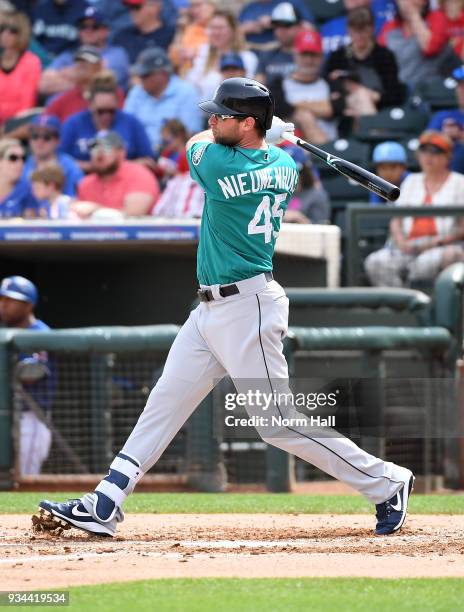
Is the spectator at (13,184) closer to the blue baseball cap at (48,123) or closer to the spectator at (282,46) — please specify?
the blue baseball cap at (48,123)

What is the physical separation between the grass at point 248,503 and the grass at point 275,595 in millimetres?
2229

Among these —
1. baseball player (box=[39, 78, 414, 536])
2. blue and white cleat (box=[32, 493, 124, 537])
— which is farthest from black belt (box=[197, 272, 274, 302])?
blue and white cleat (box=[32, 493, 124, 537])

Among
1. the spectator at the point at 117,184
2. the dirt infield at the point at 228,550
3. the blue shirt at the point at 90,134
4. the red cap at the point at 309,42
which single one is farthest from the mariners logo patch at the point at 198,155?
the red cap at the point at 309,42

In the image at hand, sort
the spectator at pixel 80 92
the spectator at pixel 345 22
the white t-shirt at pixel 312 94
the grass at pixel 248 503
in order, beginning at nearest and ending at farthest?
the grass at pixel 248 503 < the white t-shirt at pixel 312 94 < the spectator at pixel 345 22 < the spectator at pixel 80 92

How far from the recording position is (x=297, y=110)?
37.8 feet

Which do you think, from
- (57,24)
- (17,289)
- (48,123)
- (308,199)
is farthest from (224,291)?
(57,24)

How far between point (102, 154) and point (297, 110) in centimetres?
226

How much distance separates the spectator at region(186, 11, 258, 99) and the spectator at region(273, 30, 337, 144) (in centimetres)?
42

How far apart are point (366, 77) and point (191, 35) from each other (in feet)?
6.80

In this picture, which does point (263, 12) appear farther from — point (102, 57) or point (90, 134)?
point (90, 134)

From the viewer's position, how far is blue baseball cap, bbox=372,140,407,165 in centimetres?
1023

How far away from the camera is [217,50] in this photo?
1199 centimetres

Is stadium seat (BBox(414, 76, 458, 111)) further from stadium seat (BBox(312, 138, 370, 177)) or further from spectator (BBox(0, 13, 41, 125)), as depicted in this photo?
spectator (BBox(0, 13, 41, 125))

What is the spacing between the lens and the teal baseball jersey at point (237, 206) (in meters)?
4.56
